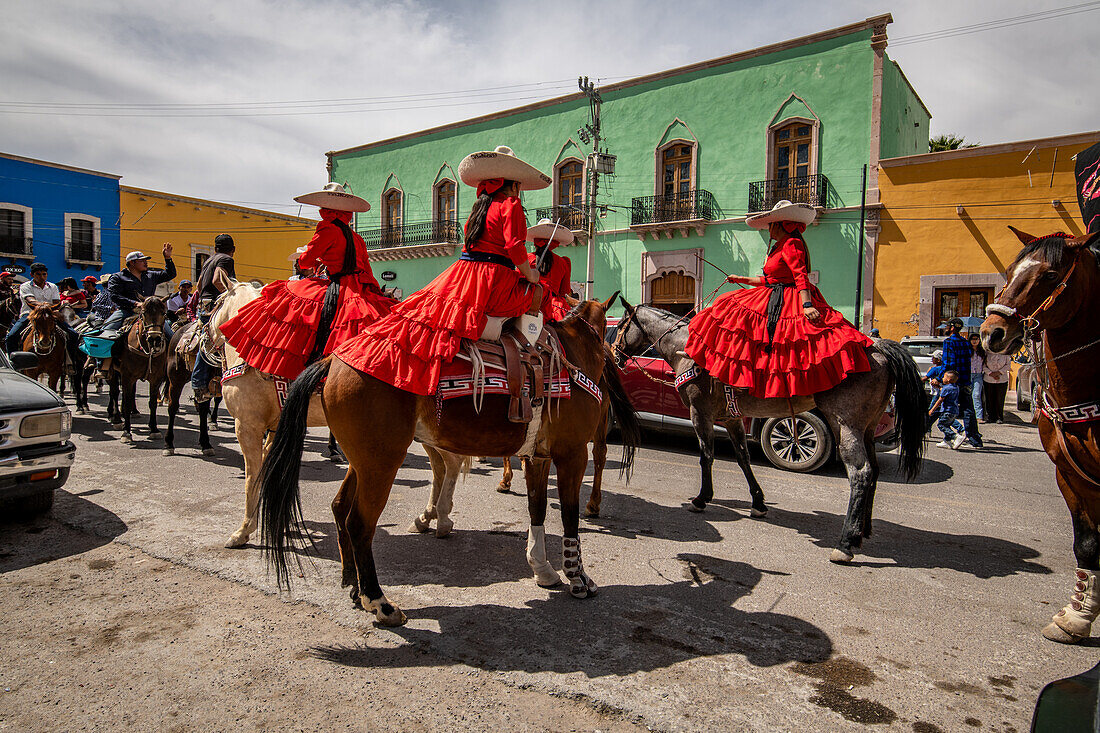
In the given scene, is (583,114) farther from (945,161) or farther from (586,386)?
(586,386)

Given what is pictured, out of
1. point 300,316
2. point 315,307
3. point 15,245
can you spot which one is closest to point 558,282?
point 315,307

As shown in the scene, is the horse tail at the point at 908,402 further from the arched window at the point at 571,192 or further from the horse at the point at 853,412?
the arched window at the point at 571,192

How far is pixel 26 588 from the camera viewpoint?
3576 millimetres

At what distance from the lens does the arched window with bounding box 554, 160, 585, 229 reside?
917 inches

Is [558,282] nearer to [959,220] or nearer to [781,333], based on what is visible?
[781,333]

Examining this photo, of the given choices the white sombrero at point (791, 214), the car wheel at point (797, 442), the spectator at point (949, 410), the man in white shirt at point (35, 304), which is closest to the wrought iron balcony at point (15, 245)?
the man in white shirt at point (35, 304)

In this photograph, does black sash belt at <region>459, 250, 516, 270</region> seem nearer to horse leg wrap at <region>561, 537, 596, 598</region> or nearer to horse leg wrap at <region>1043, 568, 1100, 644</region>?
horse leg wrap at <region>561, 537, 596, 598</region>

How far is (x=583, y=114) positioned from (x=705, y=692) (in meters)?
23.4

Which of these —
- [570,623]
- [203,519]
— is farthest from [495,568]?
[203,519]

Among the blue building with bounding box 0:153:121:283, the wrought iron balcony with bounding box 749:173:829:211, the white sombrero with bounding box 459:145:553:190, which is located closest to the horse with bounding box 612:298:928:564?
the white sombrero with bounding box 459:145:553:190

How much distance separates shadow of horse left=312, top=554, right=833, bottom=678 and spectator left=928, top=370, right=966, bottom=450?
7.88 metres

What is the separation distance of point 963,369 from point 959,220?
28.8 ft

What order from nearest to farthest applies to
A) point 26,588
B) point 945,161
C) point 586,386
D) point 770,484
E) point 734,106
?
point 26,588 < point 586,386 < point 770,484 < point 945,161 < point 734,106

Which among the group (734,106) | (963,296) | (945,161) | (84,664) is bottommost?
(84,664)
